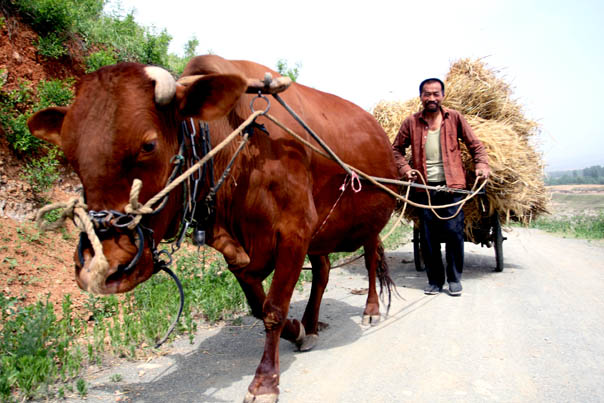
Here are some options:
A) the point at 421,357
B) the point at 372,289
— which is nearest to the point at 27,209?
the point at 372,289

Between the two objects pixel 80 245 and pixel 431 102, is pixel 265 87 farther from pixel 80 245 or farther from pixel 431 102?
pixel 431 102

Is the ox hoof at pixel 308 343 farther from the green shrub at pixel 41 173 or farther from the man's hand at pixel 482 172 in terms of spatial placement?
the green shrub at pixel 41 173

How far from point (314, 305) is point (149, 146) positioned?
7.21ft

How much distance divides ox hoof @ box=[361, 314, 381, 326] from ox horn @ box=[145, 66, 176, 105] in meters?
2.91

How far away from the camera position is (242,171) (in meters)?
2.67

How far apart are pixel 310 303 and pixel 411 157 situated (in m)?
2.79

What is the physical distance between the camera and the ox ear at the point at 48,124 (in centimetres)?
240

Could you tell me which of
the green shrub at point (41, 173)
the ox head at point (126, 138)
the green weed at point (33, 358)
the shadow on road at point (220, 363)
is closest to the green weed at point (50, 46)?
the green shrub at point (41, 173)

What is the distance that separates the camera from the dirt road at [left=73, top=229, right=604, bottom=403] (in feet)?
8.75

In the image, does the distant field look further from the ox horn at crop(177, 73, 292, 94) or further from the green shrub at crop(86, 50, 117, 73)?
the ox horn at crop(177, 73, 292, 94)

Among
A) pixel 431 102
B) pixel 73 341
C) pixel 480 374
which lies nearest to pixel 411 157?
pixel 431 102

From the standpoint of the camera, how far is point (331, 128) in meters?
3.48

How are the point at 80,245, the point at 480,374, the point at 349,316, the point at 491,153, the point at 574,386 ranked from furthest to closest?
the point at 491,153 < the point at 349,316 < the point at 480,374 < the point at 574,386 < the point at 80,245

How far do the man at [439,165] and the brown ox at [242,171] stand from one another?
1.20 meters
